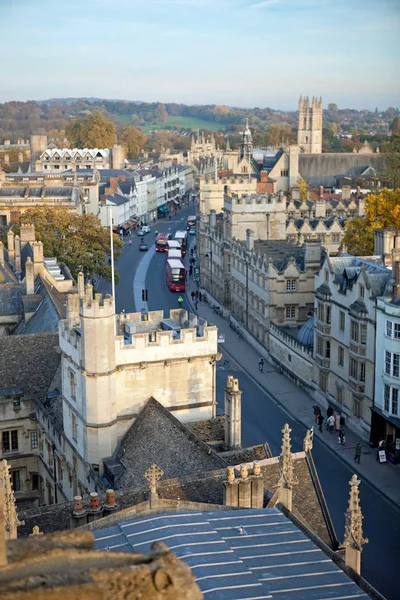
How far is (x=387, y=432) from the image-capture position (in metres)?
38.4

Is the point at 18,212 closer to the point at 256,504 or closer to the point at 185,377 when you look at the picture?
the point at 185,377

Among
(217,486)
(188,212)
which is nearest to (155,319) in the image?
(217,486)

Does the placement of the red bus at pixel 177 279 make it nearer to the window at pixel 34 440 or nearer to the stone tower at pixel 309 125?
the window at pixel 34 440

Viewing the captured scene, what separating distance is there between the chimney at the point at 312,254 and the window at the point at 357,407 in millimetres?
14398

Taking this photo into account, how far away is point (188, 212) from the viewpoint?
145000 millimetres

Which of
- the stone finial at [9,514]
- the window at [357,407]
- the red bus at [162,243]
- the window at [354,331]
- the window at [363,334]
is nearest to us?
the stone finial at [9,514]

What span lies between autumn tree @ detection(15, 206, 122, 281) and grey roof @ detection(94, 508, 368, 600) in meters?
45.8

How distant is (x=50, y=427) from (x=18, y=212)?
56.1 meters

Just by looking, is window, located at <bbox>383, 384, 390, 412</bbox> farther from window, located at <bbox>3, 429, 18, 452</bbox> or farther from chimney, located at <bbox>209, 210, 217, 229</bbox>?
chimney, located at <bbox>209, 210, 217, 229</bbox>

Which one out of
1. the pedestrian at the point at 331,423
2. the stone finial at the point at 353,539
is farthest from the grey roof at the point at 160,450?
the pedestrian at the point at 331,423

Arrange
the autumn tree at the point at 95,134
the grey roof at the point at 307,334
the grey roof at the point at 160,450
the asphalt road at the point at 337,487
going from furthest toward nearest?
the autumn tree at the point at 95,134 → the grey roof at the point at 307,334 → the asphalt road at the point at 337,487 → the grey roof at the point at 160,450

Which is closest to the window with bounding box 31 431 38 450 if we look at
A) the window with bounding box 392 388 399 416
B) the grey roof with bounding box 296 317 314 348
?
the window with bounding box 392 388 399 416

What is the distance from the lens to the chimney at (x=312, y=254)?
174 ft

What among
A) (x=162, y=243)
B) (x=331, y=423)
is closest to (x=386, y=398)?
(x=331, y=423)
